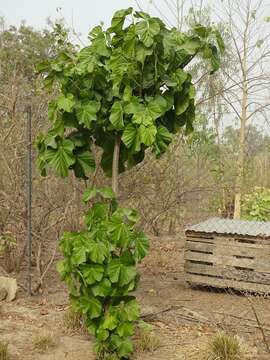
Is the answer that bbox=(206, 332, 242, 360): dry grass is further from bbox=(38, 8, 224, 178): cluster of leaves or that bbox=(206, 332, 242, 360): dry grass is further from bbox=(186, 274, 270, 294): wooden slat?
bbox=(186, 274, 270, 294): wooden slat

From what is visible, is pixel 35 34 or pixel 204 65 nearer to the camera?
pixel 204 65

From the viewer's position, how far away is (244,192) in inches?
425

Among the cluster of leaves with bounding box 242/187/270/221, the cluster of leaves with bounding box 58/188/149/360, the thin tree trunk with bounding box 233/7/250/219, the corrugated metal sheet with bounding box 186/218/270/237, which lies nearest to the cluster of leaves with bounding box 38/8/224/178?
the cluster of leaves with bounding box 58/188/149/360

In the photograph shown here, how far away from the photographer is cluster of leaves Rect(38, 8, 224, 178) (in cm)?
379

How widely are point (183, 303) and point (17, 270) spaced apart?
2.65m

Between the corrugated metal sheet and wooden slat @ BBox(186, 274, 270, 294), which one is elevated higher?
the corrugated metal sheet

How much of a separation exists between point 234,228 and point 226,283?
71 cm

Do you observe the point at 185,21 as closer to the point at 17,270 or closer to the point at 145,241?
the point at 17,270

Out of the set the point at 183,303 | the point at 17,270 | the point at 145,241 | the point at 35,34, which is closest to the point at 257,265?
the point at 183,303

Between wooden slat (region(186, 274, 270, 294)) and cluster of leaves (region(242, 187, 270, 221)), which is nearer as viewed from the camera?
wooden slat (region(186, 274, 270, 294))

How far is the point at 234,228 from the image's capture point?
20.6ft

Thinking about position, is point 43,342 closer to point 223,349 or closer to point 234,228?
point 223,349

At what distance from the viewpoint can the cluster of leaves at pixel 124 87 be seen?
12.4ft

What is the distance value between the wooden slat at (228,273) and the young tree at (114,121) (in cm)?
231
